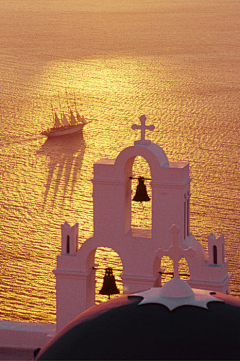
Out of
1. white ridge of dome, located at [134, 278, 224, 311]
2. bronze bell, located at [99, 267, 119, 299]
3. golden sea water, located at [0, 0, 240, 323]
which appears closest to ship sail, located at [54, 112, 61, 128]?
golden sea water, located at [0, 0, 240, 323]

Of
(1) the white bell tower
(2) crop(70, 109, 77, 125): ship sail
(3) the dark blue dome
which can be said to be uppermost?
(2) crop(70, 109, 77, 125): ship sail

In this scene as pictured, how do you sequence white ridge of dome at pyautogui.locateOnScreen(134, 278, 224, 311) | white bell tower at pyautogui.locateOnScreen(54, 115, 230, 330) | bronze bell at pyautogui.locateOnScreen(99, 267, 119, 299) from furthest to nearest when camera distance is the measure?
bronze bell at pyautogui.locateOnScreen(99, 267, 119, 299) < white bell tower at pyautogui.locateOnScreen(54, 115, 230, 330) < white ridge of dome at pyautogui.locateOnScreen(134, 278, 224, 311)

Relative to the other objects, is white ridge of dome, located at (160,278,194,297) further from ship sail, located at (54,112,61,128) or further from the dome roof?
ship sail, located at (54,112,61,128)

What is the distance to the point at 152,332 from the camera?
20.1 feet

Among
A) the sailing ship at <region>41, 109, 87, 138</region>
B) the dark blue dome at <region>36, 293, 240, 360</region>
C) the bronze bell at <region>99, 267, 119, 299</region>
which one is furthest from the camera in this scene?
the sailing ship at <region>41, 109, 87, 138</region>

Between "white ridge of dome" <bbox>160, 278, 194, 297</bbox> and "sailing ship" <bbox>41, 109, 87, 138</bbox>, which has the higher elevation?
"sailing ship" <bbox>41, 109, 87, 138</bbox>

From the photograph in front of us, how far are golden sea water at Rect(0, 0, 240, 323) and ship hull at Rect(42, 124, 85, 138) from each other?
26.7 inches

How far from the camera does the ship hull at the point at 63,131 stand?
230 ft

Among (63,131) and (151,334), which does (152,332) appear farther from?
(63,131)

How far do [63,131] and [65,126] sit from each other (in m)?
0.90

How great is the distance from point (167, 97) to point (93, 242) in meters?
68.8

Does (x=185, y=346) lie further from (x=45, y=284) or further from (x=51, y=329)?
(x=45, y=284)

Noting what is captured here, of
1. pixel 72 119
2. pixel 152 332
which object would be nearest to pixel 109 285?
pixel 152 332

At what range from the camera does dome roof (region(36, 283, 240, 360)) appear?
5930mm
